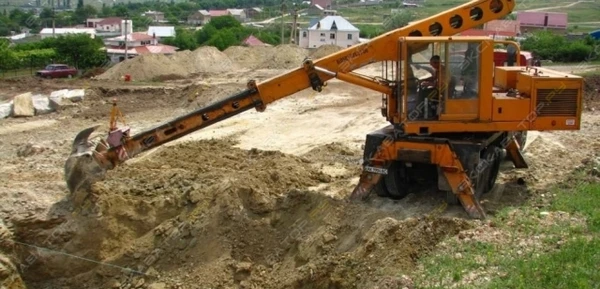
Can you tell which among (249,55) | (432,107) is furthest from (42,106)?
(432,107)

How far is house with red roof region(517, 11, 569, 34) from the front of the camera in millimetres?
58781

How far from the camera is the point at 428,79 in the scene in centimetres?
998

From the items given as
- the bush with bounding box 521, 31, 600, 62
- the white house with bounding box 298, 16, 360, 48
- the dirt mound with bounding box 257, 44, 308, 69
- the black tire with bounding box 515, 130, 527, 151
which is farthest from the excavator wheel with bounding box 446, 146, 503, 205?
the white house with bounding box 298, 16, 360, 48

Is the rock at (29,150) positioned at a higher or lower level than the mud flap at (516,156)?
lower

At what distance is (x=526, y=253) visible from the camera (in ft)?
25.5

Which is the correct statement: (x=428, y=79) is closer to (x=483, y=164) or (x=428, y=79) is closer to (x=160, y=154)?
(x=483, y=164)

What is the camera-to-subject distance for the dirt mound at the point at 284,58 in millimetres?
34031

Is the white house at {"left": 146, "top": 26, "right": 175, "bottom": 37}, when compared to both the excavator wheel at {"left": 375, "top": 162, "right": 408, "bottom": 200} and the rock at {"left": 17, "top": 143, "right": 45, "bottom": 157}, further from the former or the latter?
the excavator wheel at {"left": 375, "top": 162, "right": 408, "bottom": 200}

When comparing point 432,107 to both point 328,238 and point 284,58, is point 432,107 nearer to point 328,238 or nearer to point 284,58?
point 328,238

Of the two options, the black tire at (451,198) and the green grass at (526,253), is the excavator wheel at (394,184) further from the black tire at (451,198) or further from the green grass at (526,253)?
the green grass at (526,253)

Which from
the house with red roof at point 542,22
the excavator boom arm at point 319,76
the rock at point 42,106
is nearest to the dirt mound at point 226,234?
the excavator boom arm at point 319,76

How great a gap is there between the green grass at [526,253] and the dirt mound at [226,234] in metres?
0.47

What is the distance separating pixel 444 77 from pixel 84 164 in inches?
217

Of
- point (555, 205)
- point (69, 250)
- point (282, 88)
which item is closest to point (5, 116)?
point (69, 250)
